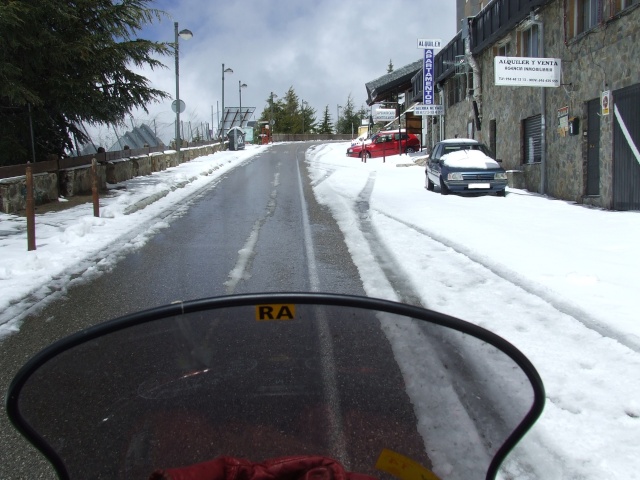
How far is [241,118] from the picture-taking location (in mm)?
63438

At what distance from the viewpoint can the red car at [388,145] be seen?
3822 cm

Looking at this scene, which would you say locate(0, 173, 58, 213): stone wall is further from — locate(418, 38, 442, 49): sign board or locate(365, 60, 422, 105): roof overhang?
locate(365, 60, 422, 105): roof overhang

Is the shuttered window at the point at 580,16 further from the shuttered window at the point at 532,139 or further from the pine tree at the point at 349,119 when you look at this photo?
the pine tree at the point at 349,119

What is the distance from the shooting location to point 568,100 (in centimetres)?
1570

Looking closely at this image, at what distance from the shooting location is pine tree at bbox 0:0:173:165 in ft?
46.5

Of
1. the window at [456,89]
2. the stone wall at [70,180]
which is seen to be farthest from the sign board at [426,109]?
the stone wall at [70,180]

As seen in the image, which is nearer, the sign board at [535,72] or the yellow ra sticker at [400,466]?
the yellow ra sticker at [400,466]

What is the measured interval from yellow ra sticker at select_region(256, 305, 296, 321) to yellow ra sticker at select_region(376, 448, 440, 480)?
57 cm

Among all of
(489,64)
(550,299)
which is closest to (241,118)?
(489,64)

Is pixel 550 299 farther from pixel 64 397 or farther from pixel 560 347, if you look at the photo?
pixel 64 397

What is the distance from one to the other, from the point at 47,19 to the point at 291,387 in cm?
1640

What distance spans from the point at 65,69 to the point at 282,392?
16219mm

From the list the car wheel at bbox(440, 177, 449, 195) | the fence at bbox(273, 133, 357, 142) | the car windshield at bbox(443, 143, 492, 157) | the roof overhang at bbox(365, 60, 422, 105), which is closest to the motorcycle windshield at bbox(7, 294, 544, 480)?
the car wheel at bbox(440, 177, 449, 195)

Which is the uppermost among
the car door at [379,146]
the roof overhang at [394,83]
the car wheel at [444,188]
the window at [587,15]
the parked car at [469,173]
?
the roof overhang at [394,83]
